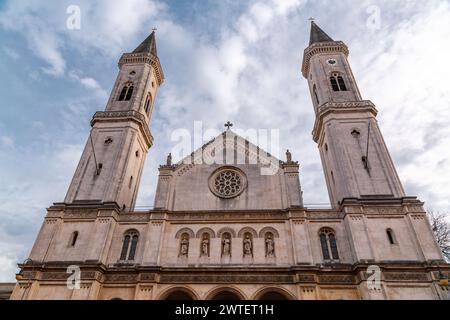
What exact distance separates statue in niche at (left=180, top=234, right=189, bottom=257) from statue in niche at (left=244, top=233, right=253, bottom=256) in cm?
433

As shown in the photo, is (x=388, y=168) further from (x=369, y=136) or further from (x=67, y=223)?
(x=67, y=223)

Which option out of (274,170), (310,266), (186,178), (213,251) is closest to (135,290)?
(213,251)

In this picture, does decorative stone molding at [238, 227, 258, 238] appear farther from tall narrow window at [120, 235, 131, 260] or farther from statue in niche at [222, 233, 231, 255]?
tall narrow window at [120, 235, 131, 260]

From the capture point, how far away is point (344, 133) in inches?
1106

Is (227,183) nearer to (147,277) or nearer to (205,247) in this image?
(205,247)

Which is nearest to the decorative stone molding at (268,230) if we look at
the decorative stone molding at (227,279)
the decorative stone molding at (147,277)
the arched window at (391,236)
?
the decorative stone molding at (227,279)

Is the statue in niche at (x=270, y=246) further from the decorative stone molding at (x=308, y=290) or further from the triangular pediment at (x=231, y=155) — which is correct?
the triangular pediment at (x=231, y=155)

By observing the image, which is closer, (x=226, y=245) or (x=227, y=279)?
(x=227, y=279)

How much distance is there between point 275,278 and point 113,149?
1809cm

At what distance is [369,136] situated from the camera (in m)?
27.6

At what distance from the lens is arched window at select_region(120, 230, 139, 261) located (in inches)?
909

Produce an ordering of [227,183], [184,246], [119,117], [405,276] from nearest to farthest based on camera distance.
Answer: [405,276], [184,246], [227,183], [119,117]

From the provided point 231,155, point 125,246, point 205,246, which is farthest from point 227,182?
point 125,246

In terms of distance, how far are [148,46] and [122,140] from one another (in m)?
15.3
